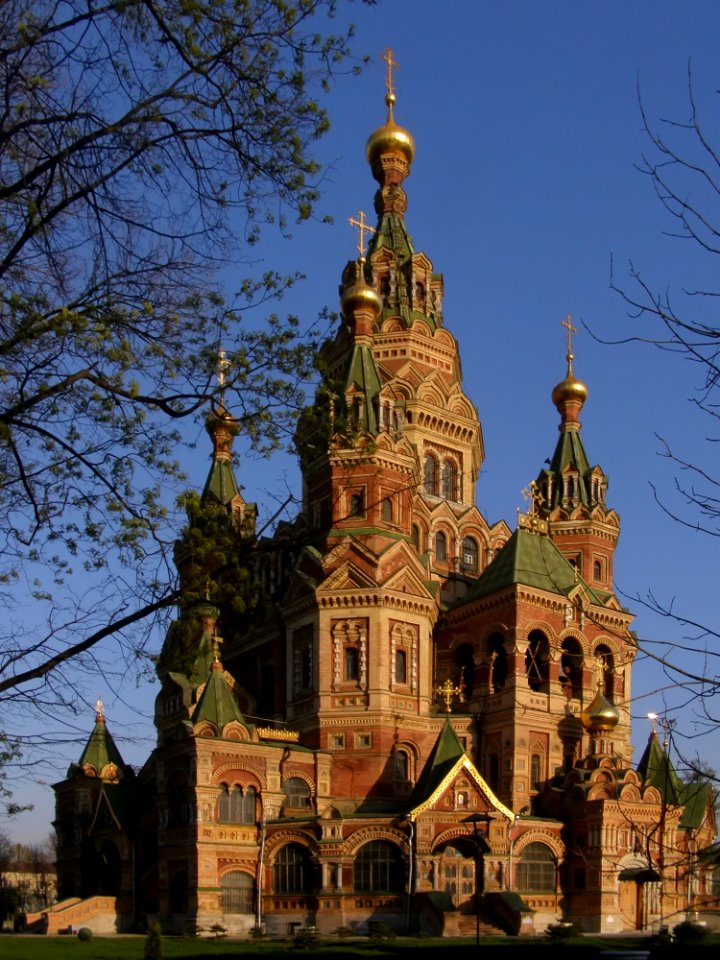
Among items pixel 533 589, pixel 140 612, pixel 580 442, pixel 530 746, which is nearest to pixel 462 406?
pixel 580 442

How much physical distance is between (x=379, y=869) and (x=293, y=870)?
2.54 metres

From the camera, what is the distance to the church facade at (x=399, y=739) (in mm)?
33906

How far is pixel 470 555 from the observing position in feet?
153

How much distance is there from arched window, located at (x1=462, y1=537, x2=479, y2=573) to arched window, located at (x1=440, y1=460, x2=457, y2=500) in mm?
1894

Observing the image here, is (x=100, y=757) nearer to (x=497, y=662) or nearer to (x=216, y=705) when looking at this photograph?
(x=216, y=705)

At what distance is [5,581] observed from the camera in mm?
11508

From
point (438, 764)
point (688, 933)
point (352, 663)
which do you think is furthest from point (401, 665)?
point (688, 933)

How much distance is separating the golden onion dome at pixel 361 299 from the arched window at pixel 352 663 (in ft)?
43.0

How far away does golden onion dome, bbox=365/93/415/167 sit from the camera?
52.4 m

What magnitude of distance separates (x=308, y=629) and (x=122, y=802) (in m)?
8.55

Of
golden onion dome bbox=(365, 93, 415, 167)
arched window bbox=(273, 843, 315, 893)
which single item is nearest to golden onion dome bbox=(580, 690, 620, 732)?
arched window bbox=(273, 843, 315, 893)

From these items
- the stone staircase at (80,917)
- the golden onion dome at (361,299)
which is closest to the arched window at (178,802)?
the stone staircase at (80,917)

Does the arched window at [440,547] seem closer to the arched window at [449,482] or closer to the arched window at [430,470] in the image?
the arched window at [430,470]

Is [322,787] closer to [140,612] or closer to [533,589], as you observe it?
[533,589]
